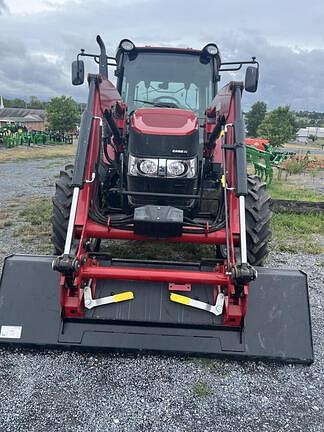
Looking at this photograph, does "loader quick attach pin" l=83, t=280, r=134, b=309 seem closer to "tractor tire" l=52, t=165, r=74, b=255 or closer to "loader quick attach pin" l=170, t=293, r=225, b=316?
"loader quick attach pin" l=170, t=293, r=225, b=316

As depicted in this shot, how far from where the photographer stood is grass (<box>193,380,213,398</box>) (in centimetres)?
288

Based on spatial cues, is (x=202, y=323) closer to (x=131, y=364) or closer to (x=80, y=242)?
(x=131, y=364)

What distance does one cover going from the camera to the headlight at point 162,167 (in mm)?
3711

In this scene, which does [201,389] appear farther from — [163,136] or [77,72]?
[77,72]

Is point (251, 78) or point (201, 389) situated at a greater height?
point (251, 78)

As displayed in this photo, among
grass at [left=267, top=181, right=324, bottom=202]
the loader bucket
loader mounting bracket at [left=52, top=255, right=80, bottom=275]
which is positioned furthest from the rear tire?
grass at [left=267, top=181, right=324, bottom=202]

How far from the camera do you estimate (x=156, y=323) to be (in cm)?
329

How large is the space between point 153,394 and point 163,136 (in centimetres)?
206

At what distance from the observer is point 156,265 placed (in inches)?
138

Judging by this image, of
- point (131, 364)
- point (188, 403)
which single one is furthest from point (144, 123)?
point (188, 403)

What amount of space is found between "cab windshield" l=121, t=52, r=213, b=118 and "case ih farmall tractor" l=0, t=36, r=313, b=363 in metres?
0.68

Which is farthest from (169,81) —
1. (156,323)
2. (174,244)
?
(156,323)

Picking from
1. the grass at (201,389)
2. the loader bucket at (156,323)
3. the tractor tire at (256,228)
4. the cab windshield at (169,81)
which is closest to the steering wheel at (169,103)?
the cab windshield at (169,81)

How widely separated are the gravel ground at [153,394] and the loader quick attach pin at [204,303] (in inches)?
15.2
